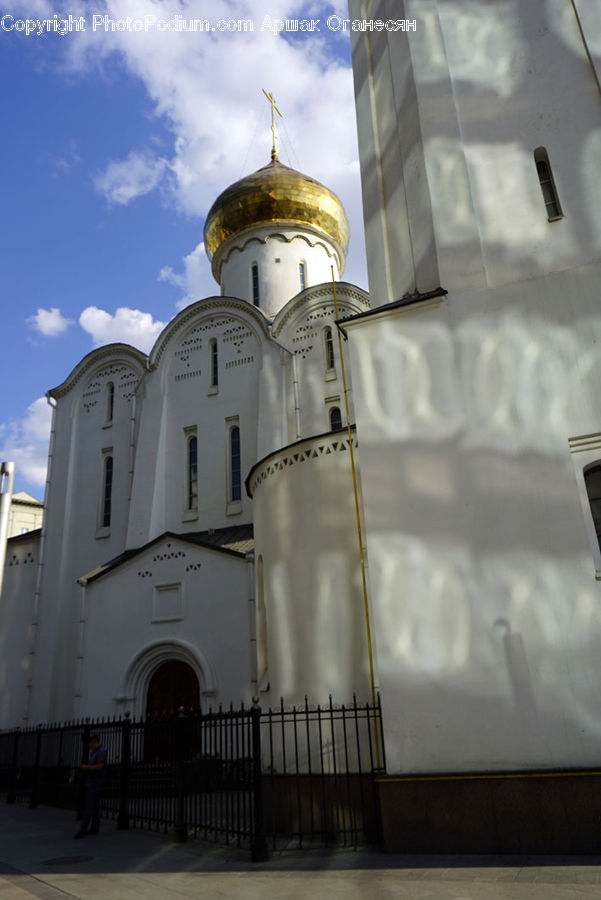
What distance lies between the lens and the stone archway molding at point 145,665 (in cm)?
1368

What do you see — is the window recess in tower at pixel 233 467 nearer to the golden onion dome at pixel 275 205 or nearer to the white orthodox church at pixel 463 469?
the white orthodox church at pixel 463 469

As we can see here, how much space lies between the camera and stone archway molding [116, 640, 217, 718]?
13.7 m

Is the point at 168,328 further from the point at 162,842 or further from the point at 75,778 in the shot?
the point at 162,842

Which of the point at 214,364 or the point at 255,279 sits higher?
the point at 255,279

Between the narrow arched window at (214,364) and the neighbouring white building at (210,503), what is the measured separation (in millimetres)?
54

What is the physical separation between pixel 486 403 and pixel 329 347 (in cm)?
1058

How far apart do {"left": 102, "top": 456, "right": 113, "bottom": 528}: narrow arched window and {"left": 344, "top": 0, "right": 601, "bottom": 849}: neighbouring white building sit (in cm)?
1173

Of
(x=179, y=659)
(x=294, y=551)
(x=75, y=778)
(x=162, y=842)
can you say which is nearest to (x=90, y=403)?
(x=179, y=659)

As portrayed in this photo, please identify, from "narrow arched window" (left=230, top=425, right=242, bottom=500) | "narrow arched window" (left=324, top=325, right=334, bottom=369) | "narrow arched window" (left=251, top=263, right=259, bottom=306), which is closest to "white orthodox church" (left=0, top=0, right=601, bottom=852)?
"narrow arched window" (left=230, top=425, right=242, bottom=500)

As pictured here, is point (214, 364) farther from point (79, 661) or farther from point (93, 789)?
point (93, 789)

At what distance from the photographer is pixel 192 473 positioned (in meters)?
17.2

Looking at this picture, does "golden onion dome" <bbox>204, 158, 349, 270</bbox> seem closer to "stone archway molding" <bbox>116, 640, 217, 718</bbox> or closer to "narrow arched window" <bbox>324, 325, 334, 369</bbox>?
"narrow arched window" <bbox>324, 325, 334, 369</bbox>

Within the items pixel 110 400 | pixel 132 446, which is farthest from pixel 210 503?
pixel 110 400

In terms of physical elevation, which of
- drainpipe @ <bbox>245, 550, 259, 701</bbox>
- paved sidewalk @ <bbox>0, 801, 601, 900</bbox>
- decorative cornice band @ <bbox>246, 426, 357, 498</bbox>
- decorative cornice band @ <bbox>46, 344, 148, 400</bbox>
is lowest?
paved sidewalk @ <bbox>0, 801, 601, 900</bbox>
